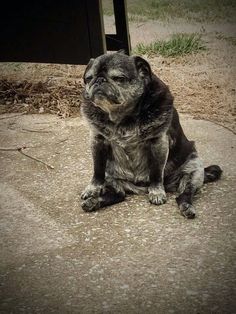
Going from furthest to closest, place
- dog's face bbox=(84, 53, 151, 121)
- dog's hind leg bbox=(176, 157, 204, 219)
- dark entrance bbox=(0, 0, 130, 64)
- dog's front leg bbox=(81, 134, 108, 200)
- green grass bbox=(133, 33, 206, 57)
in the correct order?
green grass bbox=(133, 33, 206, 57), dark entrance bbox=(0, 0, 130, 64), dog's front leg bbox=(81, 134, 108, 200), dog's hind leg bbox=(176, 157, 204, 219), dog's face bbox=(84, 53, 151, 121)

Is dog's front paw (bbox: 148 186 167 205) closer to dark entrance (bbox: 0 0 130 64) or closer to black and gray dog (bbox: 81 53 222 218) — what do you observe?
black and gray dog (bbox: 81 53 222 218)


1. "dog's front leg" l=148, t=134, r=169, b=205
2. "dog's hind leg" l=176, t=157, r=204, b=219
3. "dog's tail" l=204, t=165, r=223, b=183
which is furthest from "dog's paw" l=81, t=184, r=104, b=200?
"dog's tail" l=204, t=165, r=223, b=183

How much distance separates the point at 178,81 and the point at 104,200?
3.80 m

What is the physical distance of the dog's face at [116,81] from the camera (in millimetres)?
3977

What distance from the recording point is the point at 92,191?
4547 millimetres

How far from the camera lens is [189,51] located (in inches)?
352

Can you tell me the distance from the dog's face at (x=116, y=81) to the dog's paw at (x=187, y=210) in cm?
96

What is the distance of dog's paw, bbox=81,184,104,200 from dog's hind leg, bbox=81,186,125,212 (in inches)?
2.1

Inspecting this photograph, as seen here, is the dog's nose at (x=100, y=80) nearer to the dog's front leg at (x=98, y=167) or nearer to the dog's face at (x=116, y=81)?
the dog's face at (x=116, y=81)

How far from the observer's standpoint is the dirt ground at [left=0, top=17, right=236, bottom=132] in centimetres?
684

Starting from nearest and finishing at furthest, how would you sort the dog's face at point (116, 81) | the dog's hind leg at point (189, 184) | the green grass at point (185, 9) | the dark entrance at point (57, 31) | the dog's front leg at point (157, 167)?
the dog's face at point (116, 81), the dog's hind leg at point (189, 184), the dog's front leg at point (157, 167), the dark entrance at point (57, 31), the green grass at point (185, 9)

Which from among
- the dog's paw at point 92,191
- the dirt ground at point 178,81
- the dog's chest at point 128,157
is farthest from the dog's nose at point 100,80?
the dirt ground at point 178,81

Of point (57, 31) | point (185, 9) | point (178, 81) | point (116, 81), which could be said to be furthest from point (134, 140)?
point (185, 9)

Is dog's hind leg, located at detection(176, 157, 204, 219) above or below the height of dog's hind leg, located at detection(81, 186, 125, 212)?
above
